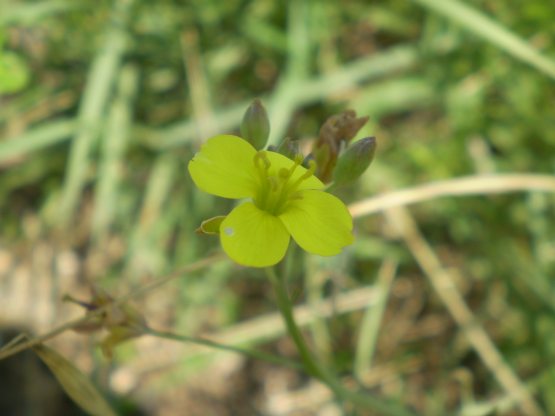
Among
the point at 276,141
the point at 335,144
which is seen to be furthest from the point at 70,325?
the point at 276,141

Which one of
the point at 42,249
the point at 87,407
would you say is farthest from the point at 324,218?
the point at 42,249

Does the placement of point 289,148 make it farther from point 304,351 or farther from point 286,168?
point 304,351

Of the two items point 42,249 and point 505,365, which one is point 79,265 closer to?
point 42,249

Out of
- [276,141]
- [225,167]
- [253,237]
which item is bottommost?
[253,237]

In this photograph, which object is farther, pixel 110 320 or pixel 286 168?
pixel 110 320

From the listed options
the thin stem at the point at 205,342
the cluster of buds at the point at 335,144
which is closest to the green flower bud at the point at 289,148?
the cluster of buds at the point at 335,144

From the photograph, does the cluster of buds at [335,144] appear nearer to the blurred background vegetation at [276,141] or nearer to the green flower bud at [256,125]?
the green flower bud at [256,125]
